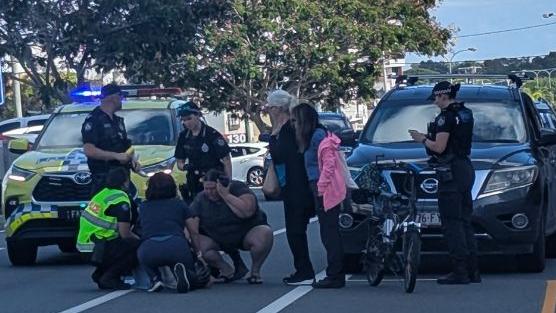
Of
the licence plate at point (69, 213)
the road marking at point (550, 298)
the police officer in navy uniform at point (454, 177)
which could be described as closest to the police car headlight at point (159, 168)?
the licence plate at point (69, 213)

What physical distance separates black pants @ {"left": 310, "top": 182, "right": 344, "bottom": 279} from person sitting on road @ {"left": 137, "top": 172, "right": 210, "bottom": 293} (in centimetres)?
114

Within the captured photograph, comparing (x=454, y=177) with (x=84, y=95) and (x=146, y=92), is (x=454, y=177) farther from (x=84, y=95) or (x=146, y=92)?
(x=84, y=95)

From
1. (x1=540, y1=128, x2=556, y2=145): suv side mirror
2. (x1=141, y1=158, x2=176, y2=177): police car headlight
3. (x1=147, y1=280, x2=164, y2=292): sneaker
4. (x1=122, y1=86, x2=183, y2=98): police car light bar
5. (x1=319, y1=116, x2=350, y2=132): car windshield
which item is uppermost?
(x1=122, y1=86, x2=183, y2=98): police car light bar

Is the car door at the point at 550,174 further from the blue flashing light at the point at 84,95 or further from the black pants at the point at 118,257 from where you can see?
the blue flashing light at the point at 84,95

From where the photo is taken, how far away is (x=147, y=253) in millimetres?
11461

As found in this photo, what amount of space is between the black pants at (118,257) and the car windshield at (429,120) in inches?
118

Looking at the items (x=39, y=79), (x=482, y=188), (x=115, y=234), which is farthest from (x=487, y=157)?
(x=39, y=79)

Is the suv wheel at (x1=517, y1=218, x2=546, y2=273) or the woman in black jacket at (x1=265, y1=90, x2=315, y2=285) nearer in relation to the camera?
the woman in black jacket at (x1=265, y1=90, x2=315, y2=285)

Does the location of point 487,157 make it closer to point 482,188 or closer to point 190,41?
point 482,188

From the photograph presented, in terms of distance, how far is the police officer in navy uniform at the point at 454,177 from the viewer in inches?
455

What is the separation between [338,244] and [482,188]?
1.54 metres

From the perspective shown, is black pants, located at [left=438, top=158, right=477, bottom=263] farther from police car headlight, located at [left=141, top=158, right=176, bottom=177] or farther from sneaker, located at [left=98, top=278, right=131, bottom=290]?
police car headlight, located at [left=141, top=158, right=176, bottom=177]

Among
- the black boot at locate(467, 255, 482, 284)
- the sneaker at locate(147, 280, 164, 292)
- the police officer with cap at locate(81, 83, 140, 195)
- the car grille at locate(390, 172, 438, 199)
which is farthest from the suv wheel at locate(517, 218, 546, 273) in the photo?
the police officer with cap at locate(81, 83, 140, 195)

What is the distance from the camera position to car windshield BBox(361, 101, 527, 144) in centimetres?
1324
